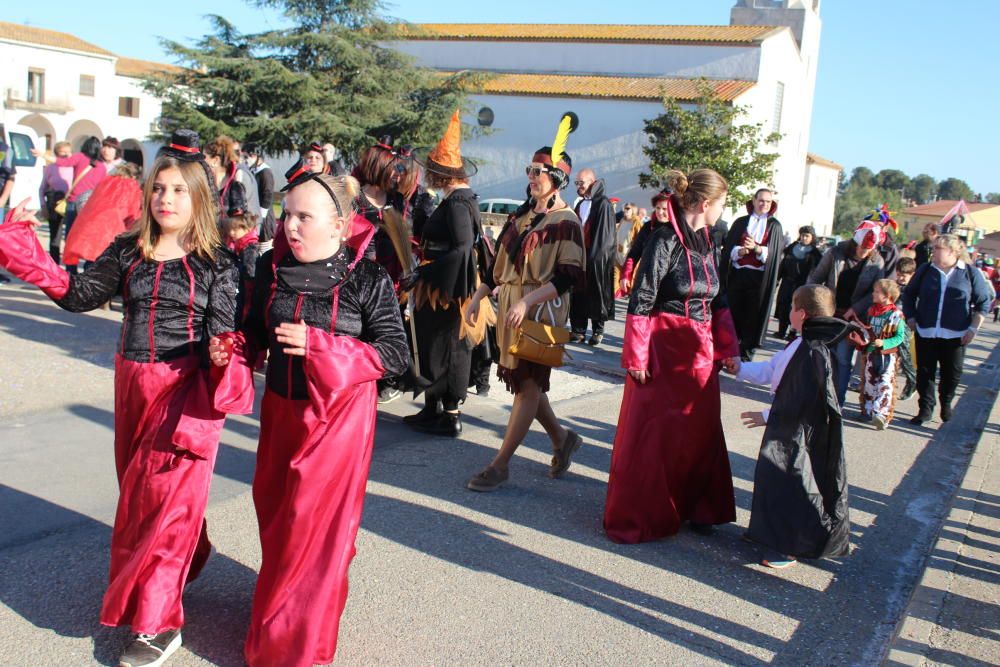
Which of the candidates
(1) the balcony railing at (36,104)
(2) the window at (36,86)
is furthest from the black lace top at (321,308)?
(2) the window at (36,86)

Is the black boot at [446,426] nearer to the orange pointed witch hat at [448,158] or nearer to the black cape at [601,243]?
the orange pointed witch hat at [448,158]

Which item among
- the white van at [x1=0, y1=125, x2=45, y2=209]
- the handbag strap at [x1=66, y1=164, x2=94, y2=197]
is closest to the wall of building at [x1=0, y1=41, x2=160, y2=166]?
the white van at [x1=0, y1=125, x2=45, y2=209]

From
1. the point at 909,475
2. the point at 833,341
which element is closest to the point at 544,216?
the point at 833,341

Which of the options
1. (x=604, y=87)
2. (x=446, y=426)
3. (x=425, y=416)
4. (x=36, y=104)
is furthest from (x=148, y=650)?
(x=36, y=104)

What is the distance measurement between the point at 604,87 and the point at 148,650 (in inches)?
1566

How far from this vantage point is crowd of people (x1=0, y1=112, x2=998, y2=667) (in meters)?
2.96

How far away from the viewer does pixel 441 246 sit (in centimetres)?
588

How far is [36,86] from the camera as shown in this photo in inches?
2227

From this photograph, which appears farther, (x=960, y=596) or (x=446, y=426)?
(x=446, y=426)

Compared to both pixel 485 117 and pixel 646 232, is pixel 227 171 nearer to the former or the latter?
pixel 646 232

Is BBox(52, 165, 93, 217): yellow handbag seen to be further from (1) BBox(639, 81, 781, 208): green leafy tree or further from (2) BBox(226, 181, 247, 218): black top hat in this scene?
(1) BBox(639, 81, 781, 208): green leafy tree

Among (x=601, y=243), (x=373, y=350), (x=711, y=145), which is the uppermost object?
(x=711, y=145)

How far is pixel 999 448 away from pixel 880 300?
1639 mm

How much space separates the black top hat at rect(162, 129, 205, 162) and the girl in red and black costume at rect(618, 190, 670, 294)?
7.46ft
